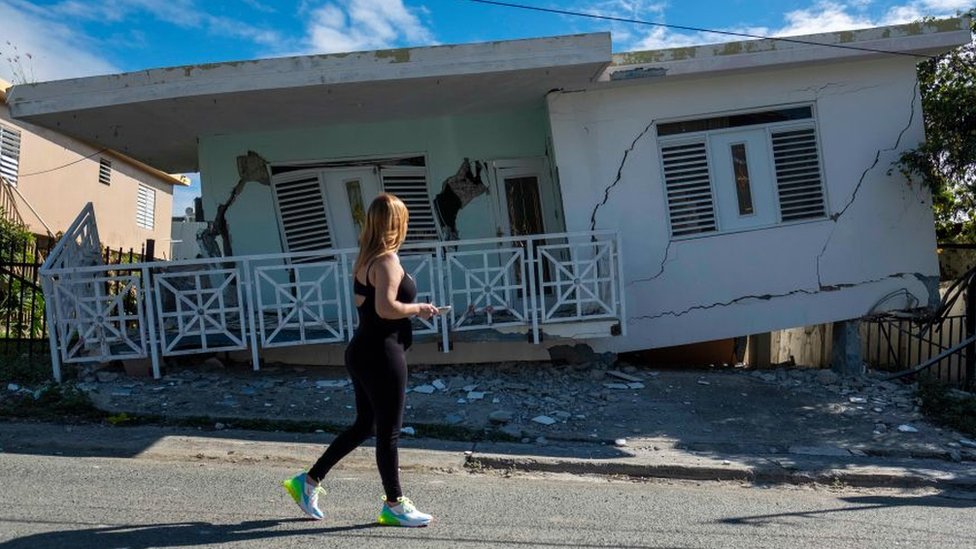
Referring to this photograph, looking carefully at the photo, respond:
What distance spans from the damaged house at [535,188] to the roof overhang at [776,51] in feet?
0.07

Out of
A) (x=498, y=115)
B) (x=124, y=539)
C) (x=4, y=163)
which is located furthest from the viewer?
(x=4, y=163)

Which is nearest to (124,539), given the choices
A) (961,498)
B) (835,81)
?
(961,498)

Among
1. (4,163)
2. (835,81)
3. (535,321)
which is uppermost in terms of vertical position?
(4,163)

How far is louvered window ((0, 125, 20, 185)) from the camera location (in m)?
13.0

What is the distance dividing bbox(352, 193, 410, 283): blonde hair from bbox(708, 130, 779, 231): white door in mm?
4997

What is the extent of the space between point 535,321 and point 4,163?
11.7m

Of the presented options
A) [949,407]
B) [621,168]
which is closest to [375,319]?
[621,168]

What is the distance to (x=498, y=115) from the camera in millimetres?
8008

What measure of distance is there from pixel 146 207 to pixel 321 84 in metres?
15.0

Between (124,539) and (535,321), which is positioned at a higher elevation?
(535,321)

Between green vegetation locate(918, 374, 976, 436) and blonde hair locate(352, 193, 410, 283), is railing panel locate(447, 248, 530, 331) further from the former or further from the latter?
green vegetation locate(918, 374, 976, 436)

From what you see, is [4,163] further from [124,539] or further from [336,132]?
[124,539]

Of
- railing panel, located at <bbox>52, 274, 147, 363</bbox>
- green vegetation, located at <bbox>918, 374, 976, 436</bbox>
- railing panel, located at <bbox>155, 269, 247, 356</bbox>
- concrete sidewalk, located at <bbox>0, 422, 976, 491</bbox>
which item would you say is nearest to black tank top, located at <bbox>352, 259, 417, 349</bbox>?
concrete sidewalk, located at <bbox>0, 422, 976, 491</bbox>

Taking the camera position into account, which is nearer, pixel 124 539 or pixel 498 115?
pixel 124 539
